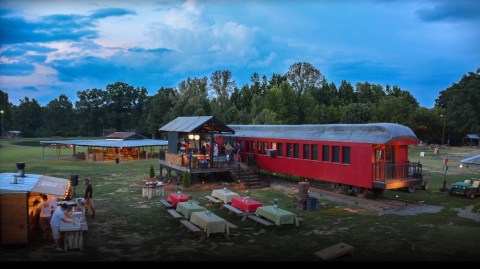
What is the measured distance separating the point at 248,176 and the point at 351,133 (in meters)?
6.60

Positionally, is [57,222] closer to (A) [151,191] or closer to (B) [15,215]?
(B) [15,215]

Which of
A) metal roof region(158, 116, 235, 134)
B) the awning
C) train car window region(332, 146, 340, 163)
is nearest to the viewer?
the awning

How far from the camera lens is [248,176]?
2192 cm

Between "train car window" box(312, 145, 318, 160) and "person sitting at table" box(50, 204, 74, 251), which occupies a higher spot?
"train car window" box(312, 145, 318, 160)

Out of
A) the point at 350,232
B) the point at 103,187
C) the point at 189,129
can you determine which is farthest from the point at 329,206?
the point at 103,187

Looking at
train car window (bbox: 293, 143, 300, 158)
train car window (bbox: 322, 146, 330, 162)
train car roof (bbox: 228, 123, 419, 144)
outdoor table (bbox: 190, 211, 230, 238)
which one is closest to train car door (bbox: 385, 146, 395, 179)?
train car roof (bbox: 228, 123, 419, 144)

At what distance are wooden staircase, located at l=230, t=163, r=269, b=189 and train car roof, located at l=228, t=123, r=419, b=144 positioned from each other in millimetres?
2641

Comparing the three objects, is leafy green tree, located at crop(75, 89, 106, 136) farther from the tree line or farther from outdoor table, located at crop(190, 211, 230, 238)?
outdoor table, located at crop(190, 211, 230, 238)

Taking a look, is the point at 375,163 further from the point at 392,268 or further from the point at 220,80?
the point at 220,80

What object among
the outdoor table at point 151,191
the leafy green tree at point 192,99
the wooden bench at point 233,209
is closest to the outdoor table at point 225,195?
the wooden bench at point 233,209

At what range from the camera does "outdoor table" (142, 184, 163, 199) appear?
1812 centimetres

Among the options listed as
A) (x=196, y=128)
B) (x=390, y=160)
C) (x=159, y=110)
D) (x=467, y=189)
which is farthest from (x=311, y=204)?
(x=159, y=110)

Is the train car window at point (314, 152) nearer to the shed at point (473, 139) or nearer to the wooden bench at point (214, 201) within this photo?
the wooden bench at point (214, 201)

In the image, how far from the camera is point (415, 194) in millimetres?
19453
